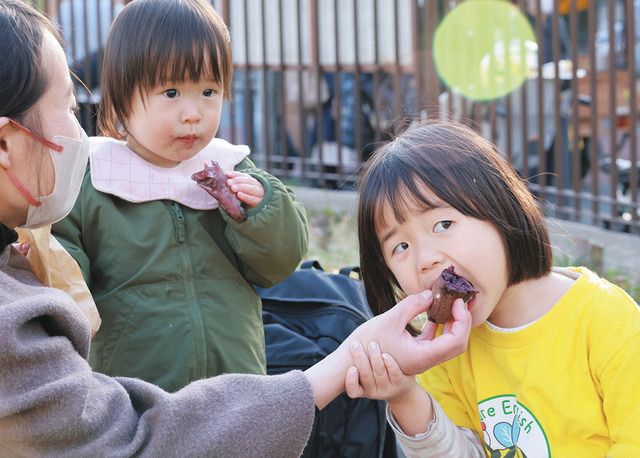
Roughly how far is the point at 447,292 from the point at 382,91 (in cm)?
592

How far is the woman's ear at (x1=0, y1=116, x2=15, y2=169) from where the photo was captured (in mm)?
2070

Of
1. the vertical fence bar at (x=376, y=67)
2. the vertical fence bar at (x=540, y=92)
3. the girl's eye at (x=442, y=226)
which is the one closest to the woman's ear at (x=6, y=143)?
the girl's eye at (x=442, y=226)

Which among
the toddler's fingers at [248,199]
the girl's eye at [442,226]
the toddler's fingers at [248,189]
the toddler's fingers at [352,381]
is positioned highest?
the toddler's fingers at [248,189]

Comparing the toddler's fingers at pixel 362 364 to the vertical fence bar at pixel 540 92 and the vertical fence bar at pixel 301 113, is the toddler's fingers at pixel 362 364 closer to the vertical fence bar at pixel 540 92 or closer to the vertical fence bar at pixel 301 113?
the vertical fence bar at pixel 540 92

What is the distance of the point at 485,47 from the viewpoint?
6.59 m

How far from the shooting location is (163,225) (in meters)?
→ 2.74

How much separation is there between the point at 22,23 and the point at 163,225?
0.80 metres

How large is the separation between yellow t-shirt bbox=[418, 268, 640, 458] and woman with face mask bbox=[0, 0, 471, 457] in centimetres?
23

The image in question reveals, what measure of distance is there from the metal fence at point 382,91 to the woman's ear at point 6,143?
13.7 ft

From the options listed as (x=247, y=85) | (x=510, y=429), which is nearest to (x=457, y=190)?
(x=510, y=429)

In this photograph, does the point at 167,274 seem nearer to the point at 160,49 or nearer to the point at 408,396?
the point at 160,49

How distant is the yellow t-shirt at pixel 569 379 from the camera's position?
223cm

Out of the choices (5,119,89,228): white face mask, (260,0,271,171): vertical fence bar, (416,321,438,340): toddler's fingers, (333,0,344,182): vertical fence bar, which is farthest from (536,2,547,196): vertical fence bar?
(5,119,89,228): white face mask

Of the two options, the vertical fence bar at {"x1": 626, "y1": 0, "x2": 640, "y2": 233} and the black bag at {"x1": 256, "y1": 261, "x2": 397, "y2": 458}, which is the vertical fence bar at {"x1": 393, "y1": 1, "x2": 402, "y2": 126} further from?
the black bag at {"x1": 256, "y1": 261, "x2": 397, "y2": 458}
